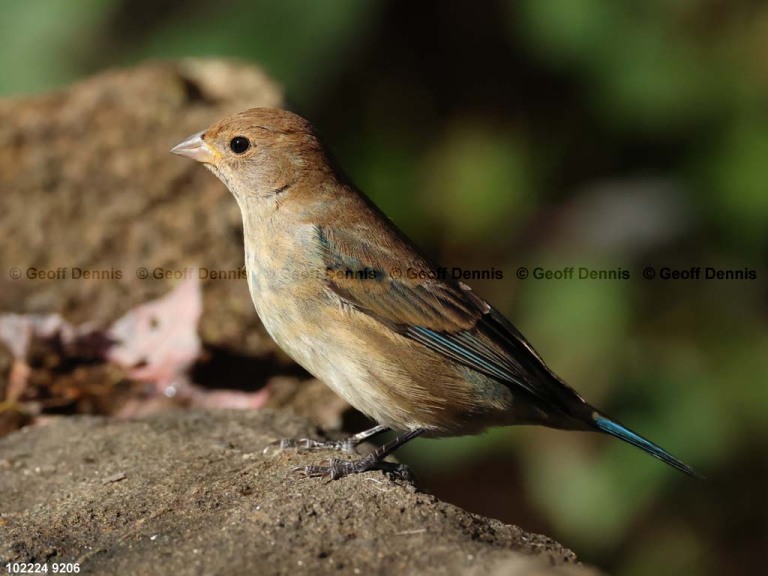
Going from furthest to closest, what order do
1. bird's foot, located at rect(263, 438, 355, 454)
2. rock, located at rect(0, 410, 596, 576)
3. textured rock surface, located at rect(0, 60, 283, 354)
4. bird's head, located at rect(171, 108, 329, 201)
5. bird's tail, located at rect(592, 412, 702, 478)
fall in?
textured rock surface, located at rect(0, 60, 283, 354) → bird's head, located at rect(171, 108, 329, 201) → bird's tail, located at rect(592, 412, 702, 478) → bird's foot, located at rect(263, 438, 355, 454) → rock, located at rect(0, 410, 596, 576)

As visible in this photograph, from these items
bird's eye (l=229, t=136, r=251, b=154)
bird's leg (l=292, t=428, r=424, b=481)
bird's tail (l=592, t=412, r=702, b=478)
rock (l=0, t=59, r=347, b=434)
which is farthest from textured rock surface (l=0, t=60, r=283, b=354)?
bird's tail (l=592, t=412, r=702, b=478)

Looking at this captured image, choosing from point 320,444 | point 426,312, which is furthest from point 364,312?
point 320,444

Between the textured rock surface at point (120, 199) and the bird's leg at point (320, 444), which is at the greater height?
the textured rock surface at point (120, 199)

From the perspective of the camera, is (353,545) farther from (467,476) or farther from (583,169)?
(583,169)

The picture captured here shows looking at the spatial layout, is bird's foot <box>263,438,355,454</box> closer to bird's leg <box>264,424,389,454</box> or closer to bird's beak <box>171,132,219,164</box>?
bird's leg <box>264,424,389,454</box>

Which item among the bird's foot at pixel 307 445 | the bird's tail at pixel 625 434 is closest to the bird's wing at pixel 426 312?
the bird's tail at pixel 625 434

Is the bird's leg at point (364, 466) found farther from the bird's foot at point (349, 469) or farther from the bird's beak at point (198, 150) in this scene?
the bird's beak at point (198, 150)
